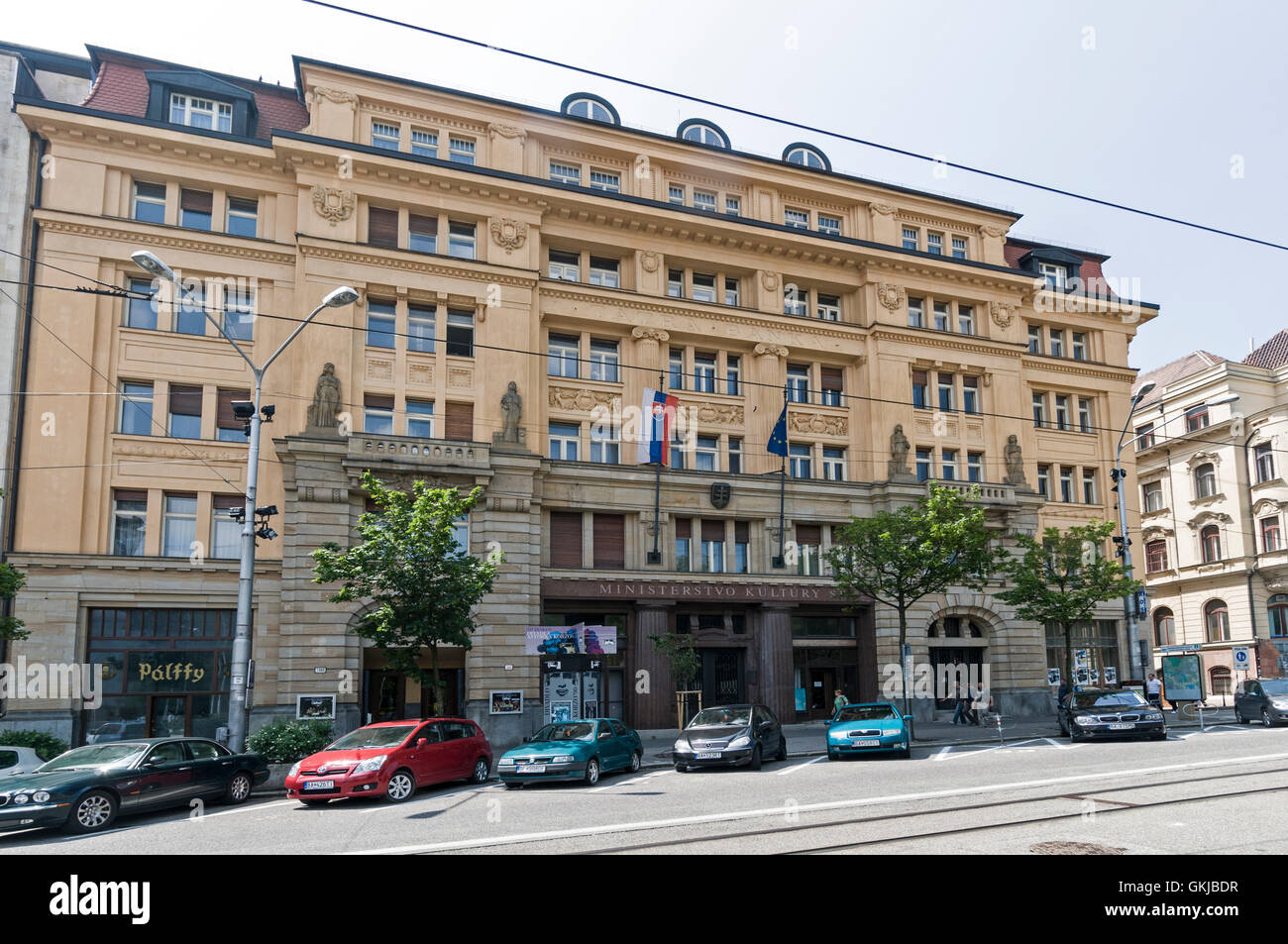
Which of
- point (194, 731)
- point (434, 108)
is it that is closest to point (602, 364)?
point (434, 108)

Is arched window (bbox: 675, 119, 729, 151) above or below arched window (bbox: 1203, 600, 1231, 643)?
above

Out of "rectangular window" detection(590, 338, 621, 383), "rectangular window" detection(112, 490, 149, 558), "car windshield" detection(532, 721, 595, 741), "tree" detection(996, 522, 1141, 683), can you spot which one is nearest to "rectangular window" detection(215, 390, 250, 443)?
"rectangular window" detection(112, 490, 149, 558)

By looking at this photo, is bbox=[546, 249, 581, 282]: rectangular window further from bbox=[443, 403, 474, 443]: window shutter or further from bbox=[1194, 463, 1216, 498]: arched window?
bbox=[1194, 463, 1216, 498]: arched window

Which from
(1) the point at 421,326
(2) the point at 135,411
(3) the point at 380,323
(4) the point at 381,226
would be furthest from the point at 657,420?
(2) the point at 135,411

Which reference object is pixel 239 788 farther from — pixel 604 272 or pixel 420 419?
pixel 604 272

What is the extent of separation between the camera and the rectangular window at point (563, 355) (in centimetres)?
3253

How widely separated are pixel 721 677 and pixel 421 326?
606 inches

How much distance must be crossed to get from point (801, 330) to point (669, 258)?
18.7 feet

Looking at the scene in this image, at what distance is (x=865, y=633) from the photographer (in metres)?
34.6

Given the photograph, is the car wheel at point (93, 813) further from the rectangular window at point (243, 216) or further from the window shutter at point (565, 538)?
the rectangular window at point (243, 216)

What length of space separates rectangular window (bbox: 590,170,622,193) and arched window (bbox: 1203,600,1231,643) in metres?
38.9

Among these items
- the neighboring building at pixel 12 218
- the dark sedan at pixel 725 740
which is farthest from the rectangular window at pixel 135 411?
the dark sedan at pixel 725 740

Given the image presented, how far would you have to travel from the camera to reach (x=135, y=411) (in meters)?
27.7

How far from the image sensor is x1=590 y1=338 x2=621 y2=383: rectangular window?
33.2m
